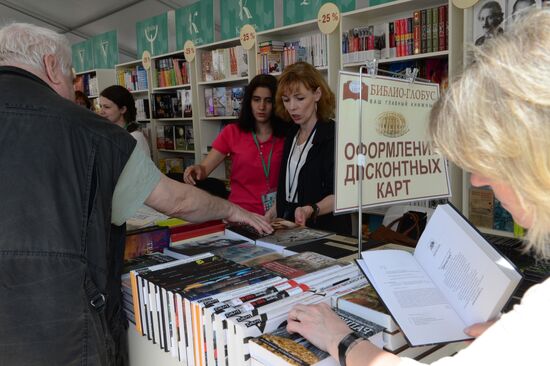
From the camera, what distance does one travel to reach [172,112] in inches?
225

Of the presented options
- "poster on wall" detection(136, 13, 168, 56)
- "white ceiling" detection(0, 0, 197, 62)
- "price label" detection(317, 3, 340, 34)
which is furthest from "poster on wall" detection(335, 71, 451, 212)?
"white ceiling" detection(0, 0, 197, 62)

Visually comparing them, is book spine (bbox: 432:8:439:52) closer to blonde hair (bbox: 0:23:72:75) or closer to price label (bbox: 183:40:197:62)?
blonde hair (bbox: 0:23:72:75)

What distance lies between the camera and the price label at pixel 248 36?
4.28 metres

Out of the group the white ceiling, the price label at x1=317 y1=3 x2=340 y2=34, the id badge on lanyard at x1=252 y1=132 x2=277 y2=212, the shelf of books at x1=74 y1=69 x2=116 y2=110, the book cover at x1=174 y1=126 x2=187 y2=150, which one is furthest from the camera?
the white ceiling

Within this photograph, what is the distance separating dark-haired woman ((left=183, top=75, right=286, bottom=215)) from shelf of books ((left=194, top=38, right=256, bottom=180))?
176 cm

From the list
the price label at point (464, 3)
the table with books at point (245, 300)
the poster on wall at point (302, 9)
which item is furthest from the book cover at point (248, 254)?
the poster on wall at point (302, 9)

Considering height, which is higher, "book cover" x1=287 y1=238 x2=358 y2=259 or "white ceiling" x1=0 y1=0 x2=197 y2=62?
"white ceiling" x1=0 y1=0 x2=197 y2=62

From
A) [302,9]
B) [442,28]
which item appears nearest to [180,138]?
[302,9]

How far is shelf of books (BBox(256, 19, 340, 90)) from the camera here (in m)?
3.66

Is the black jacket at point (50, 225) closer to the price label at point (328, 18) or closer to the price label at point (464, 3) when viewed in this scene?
the price label at point (464, 3)

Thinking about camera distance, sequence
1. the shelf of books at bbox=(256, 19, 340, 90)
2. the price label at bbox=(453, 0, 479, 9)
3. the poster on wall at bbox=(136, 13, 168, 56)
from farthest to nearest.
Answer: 1. the poster on wall at bbox=(136, 13, 168, 56)
2. the shelf of books at bbox=(256, 19, 340, 90)
3. the price label at bbox=(453, 0, 479, 9)

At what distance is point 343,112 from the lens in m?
1.37

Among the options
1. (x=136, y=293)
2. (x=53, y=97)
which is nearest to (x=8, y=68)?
(x=53, y=97)

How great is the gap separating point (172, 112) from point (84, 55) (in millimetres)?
3130
